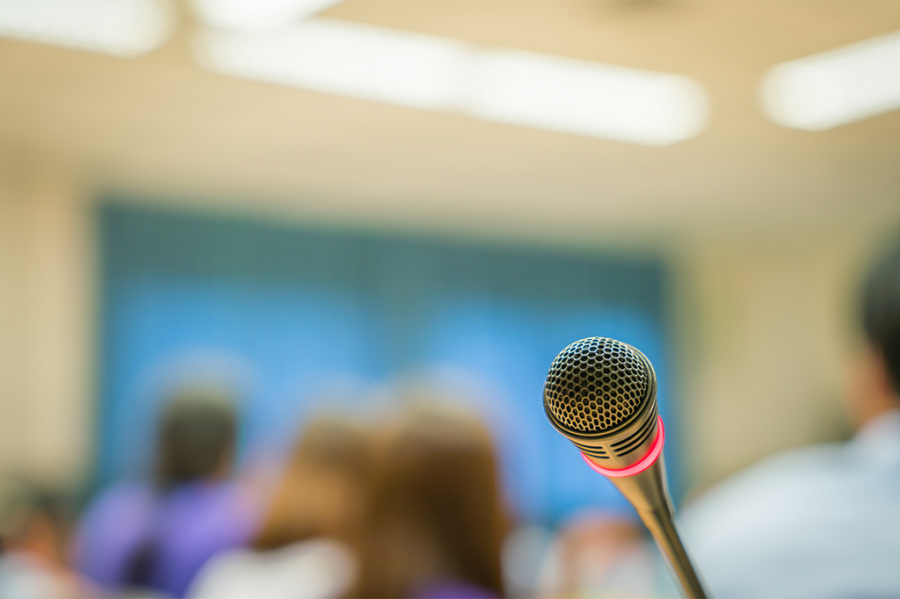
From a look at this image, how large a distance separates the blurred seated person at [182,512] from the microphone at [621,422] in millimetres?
1560

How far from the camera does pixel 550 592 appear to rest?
9.27 ft

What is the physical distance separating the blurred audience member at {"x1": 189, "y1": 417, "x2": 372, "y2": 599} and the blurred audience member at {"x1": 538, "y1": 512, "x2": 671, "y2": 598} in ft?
4.48

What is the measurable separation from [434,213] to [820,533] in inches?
170

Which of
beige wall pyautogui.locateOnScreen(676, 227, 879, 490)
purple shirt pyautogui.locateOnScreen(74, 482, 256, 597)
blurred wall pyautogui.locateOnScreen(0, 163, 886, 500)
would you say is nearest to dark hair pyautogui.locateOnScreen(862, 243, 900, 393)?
purple shirt pyautogui.locateOnScreen(74, 482, 256, 597)

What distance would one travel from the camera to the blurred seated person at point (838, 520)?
2.59ft

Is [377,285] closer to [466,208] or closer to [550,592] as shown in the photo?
[466,208]

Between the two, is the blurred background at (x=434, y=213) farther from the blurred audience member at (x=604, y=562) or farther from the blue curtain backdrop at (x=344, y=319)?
the blurred audience member at (x=604, y=562)

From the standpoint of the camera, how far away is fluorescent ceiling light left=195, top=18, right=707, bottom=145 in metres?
2.78

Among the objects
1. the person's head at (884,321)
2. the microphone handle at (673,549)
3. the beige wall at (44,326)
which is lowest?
the microphone handle at (673,549)

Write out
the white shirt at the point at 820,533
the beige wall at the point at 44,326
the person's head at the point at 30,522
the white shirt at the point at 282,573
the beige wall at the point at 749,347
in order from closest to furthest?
1. the white shirt at the point at 820,533
2. the white shirt at the point at 282,573
3. the person's head at the point at 30,522
4. the beige wall at the point at 44,326
5. the beige wall at the point at 749,347

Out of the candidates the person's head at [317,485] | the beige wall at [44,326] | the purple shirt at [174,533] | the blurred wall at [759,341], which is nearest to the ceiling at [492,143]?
the beige wall at [44,326]

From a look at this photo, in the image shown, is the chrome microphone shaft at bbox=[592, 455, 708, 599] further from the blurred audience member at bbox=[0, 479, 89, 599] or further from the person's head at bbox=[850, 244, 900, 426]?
the blurred audience member at bbox=[0, 479, 89, 599]

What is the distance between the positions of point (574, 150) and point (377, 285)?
1745mm

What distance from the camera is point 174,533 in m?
1.91
